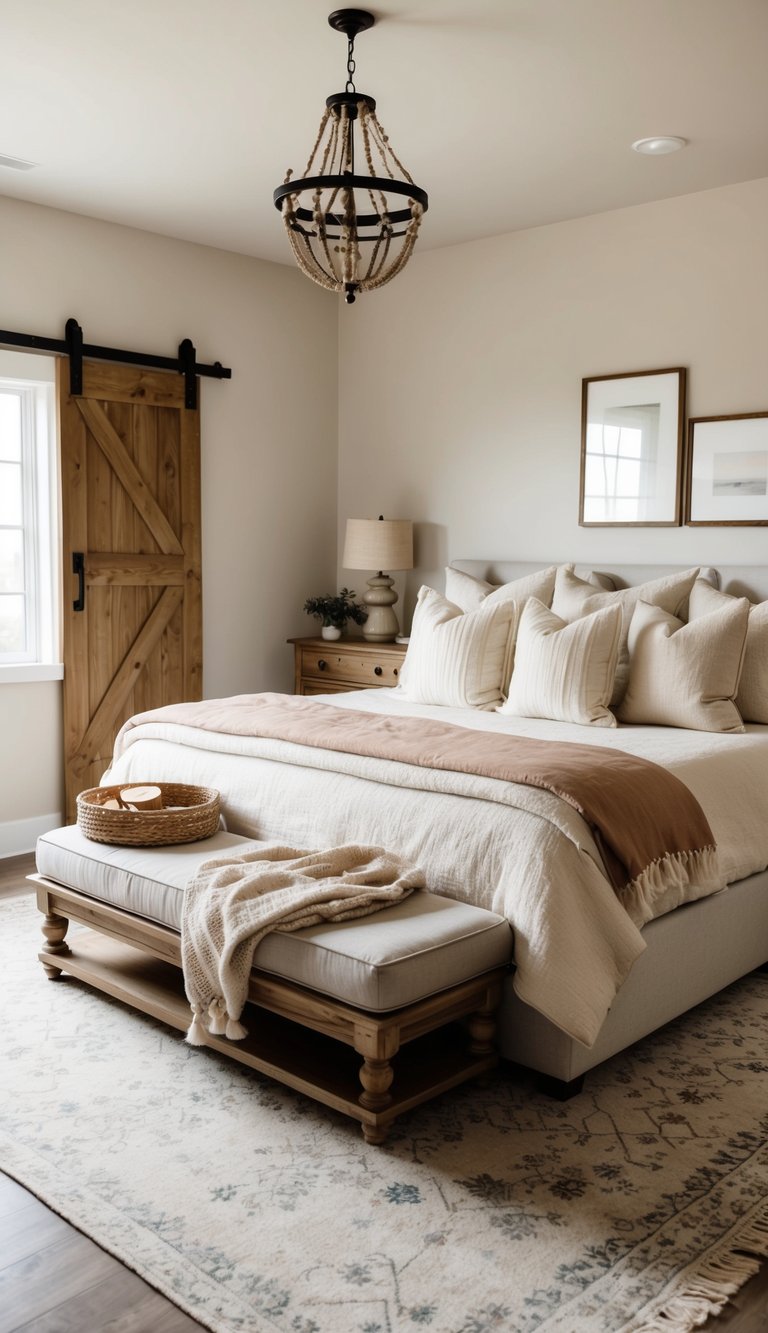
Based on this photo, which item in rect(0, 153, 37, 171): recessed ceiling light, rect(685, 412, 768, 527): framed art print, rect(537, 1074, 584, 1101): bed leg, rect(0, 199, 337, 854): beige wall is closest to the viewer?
rect(537, 1074, 584, 1101): bed leg

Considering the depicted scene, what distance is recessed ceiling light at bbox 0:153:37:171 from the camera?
4.02 metres

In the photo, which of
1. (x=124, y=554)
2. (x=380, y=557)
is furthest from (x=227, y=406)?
(x=380, y=557)

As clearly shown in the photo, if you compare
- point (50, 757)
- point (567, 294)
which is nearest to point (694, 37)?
point (567, 294)

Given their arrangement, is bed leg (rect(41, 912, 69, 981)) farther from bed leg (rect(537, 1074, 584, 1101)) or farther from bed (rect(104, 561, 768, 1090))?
bed leg (rect(537, 1074, 584, 1101))

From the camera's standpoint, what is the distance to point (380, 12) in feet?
9.65

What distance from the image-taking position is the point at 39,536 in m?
4.73

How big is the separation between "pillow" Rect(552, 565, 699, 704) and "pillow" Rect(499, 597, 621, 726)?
0.37ft

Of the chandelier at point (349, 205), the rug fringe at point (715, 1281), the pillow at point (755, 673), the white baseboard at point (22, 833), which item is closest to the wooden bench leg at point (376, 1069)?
the rug fringe at point (715, 1281)

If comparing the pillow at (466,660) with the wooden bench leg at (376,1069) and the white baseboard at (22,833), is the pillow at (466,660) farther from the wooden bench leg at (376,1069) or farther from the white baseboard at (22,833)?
the wooden bench leg at (376,1069)

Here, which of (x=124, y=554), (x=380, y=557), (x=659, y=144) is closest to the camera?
(x=659, y=144)

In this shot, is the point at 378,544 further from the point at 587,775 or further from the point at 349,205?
the point at 587,775

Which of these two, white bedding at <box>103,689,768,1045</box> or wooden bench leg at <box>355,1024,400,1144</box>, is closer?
wooden bench leg at <box>355,1024,400,1144</box>

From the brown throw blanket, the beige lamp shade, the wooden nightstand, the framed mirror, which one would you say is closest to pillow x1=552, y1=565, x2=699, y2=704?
the framed mirror

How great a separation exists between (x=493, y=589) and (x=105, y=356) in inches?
78.6
